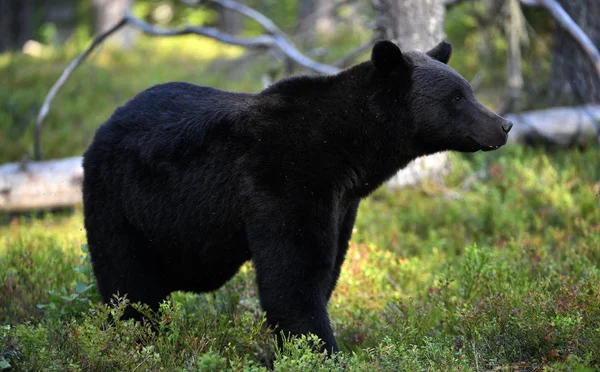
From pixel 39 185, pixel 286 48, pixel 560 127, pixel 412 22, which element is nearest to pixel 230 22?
pixel 286 48

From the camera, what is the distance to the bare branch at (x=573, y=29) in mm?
7490

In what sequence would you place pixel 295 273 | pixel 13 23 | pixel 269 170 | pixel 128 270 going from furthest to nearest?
pixel 13 23
pixel 128 270
pixel 269 170
pixel 295 273

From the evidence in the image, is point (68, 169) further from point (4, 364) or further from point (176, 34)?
point (4, 364)

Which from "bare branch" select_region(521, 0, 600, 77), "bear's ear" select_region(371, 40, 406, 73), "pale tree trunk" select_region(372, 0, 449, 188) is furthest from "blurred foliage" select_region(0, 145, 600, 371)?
"bear's ear" select_region(371, 40, 406, 73)

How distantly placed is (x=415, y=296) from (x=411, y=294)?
0.24 metres

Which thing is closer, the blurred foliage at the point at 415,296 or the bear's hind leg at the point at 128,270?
the blurred foliage at the point at 415,296

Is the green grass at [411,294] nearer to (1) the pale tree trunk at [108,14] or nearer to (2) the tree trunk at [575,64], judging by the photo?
(2) the tree trunk at [575,64]

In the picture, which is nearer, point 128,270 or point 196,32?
point 128,270

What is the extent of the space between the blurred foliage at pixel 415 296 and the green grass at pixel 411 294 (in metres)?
0.01

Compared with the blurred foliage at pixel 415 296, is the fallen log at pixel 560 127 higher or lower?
higher

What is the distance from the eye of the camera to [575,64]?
9.80 meters

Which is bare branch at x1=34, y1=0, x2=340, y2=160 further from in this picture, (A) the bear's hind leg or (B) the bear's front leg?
(B) the bear's front leg

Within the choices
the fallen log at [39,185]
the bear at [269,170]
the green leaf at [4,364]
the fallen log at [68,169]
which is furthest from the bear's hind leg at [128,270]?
the fallen log at [39,185]

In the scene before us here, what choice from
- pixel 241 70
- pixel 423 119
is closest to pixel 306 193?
pixel 423 119
